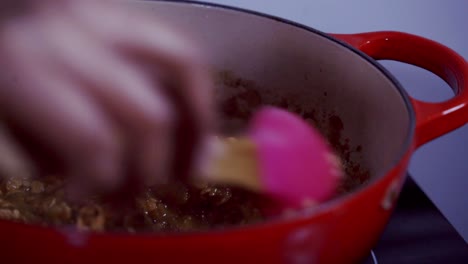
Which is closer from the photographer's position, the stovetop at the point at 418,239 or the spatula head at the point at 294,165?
the spatula head at the point at 294,165

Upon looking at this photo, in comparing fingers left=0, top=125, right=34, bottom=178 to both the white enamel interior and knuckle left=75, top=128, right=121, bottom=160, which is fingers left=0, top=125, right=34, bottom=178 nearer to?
knuckle left=75, top=128, right=121, bottom=160

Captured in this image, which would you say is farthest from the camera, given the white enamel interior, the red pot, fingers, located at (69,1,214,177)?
the white enamel interior

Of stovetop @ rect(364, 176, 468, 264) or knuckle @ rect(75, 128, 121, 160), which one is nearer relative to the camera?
knuckle @ rect(75, 128, 121, 160)

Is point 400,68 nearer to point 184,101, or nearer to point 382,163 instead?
point 382,163

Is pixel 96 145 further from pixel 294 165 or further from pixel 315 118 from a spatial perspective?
pixel 315 118

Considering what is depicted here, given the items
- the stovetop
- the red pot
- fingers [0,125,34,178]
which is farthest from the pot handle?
fingers [0,125,34,178]

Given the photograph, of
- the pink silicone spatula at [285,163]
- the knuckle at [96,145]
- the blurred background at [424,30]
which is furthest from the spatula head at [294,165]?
the blurred background at [424,30]

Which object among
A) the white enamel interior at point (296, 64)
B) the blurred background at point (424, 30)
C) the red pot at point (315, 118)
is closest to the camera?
the red pot at point (315, 118)

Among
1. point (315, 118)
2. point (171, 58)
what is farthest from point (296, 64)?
point (171, 58)

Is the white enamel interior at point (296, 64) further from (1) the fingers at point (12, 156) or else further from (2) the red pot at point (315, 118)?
(1) the fingers at point (12, 156)
